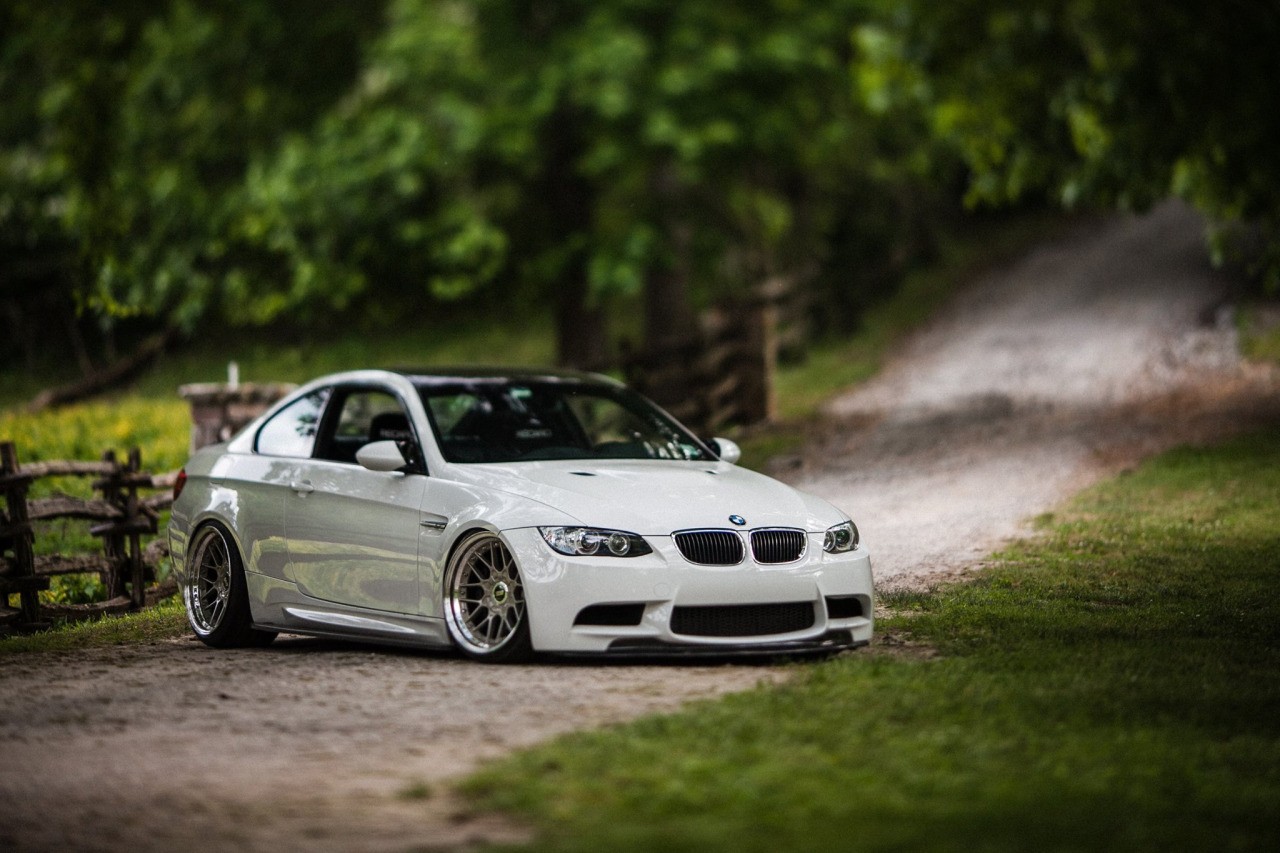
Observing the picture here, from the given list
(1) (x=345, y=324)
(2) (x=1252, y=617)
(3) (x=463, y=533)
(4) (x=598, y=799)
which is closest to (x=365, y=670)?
(3) (x=463, y=533)

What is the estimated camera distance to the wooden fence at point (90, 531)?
11523 mm

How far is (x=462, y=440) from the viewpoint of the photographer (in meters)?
9.12

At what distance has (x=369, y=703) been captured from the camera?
7.33m

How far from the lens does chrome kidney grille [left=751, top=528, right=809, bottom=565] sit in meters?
8.22

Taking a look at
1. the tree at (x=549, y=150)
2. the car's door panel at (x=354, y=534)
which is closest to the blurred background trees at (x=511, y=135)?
the tree at (x=549, y=150)

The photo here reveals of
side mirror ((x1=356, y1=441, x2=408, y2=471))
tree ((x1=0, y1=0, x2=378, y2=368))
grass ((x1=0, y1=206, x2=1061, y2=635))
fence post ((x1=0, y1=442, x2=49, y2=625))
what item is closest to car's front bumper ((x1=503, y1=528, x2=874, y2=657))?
side mirror ((x1=356, y1=441, x2=408, y2=471))

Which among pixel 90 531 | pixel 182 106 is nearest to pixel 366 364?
pixel 182 106

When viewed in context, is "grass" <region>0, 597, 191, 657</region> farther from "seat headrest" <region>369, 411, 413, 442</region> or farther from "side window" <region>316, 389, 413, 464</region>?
"seat headrest" <region>369, 411, 413, 442</region>

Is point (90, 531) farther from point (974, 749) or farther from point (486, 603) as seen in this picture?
point (974, 749)

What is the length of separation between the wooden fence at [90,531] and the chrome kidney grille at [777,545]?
567 centimetres

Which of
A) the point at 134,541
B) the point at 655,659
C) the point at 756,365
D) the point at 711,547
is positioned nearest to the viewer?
the point at 711,547

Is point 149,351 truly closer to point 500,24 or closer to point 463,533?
point 500,24

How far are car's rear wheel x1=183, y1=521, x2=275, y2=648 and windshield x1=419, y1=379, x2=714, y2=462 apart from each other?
1.57 metres

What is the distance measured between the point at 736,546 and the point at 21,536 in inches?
225
